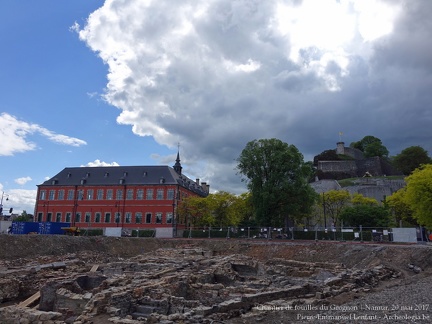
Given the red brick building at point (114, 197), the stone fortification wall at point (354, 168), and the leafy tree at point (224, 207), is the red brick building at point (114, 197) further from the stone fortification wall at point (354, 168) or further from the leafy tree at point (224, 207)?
the stone fortification wall at point (354, 168)

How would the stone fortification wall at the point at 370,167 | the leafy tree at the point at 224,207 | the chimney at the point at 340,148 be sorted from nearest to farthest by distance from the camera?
1. the leafy tree at the point at 224,207
2. the stone fortification wall at the point at 370,167
3. the chimney at the point at 340,148

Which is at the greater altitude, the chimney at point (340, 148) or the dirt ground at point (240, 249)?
the chimney at point (340, 148)

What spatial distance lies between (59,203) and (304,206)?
53.8m

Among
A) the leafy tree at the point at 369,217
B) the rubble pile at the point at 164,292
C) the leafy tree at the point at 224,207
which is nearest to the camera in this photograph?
the rubble pile at the point at 164,292

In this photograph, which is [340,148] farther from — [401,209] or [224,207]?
[224,207]

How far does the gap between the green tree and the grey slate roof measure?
23.2 metres

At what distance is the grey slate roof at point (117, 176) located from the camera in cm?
7438

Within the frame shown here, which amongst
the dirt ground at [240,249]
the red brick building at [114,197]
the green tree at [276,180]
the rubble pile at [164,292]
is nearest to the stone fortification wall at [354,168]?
the red brick building at [114,197]

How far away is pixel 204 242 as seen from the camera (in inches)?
1827

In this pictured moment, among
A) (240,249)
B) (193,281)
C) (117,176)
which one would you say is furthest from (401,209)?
(117,176)

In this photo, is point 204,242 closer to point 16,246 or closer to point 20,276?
point 16,246

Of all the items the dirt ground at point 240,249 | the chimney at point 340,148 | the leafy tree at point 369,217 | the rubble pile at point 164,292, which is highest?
the chimney at point 340,148

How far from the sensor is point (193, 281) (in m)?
22.0

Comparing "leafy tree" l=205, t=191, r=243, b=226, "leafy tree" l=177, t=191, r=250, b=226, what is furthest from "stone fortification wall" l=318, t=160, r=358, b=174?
"leafy tree" l=205, t=191, r=243, b=226
